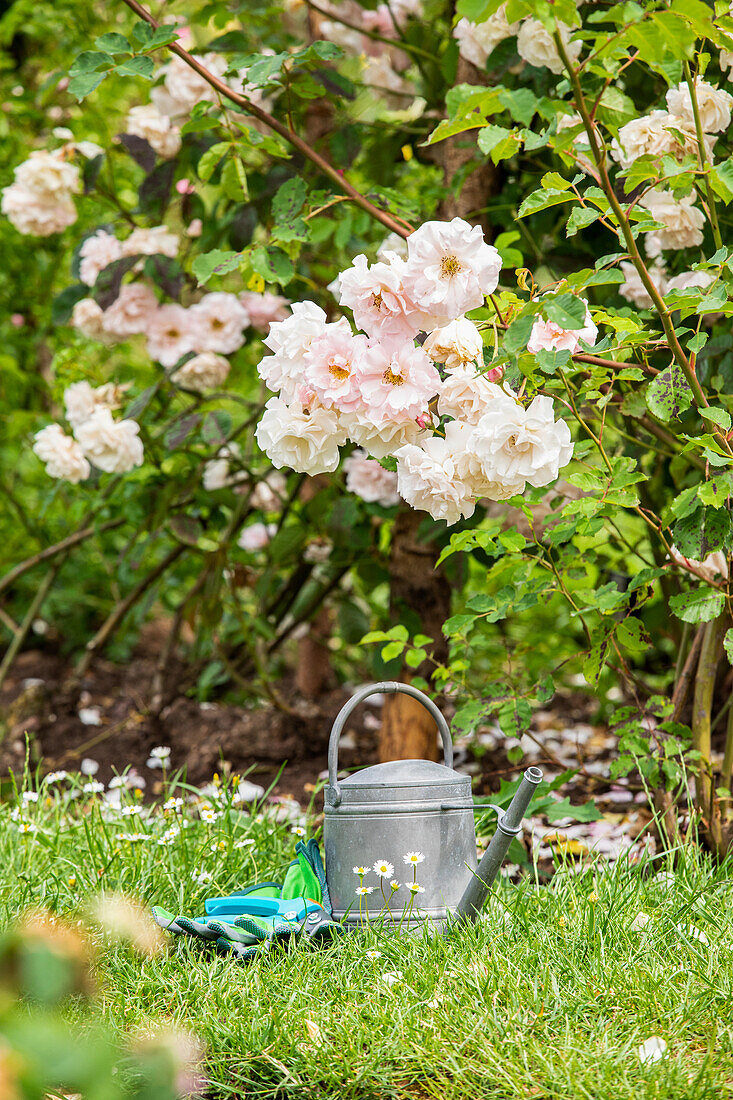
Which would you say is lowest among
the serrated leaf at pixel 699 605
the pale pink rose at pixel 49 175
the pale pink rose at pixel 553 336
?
the serrated leaf at pixel 699 605

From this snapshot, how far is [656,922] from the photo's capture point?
1397 millimetres

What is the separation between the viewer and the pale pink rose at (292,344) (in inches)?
45.8

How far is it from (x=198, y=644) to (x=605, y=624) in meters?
1.42

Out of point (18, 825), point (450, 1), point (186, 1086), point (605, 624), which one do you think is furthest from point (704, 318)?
point (18, 825)

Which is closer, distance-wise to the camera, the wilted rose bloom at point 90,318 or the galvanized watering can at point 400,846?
the galvanized watering can at point 400,846

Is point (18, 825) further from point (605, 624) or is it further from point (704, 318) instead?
point (704, 318)

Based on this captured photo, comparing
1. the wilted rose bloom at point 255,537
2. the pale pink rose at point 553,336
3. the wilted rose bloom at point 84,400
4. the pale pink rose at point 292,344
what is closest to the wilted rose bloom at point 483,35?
the pale pink rose at point 553,336

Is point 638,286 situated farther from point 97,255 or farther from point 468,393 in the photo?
point 97,255

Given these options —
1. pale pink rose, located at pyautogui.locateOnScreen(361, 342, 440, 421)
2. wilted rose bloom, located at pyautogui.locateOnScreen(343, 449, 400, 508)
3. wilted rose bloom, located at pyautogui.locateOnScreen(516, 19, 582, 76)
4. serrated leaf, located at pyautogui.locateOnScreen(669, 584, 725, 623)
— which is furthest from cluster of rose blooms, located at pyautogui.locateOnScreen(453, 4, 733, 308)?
wilted rose bloom, located at pyautogui.locateOnScreen(343, 449, 400, 508)

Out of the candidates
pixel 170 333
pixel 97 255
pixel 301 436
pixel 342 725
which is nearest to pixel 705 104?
pixel 301 436

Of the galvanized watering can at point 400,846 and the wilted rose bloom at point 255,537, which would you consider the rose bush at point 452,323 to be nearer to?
the wilted rose bloom at point 255,537

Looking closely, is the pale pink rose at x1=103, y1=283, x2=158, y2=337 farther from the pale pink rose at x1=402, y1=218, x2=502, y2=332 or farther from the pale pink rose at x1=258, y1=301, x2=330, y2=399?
the pale pink rose at x1=402, y1=218, x2=502, y2=332

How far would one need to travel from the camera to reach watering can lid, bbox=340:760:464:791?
1.43m

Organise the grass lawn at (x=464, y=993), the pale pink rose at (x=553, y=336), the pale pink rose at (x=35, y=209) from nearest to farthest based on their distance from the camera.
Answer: the grass lawn at (x=464, y=993) < the pale pink rose at (x=553, y=336) < the pale pink rose at (x=35, y=209)
